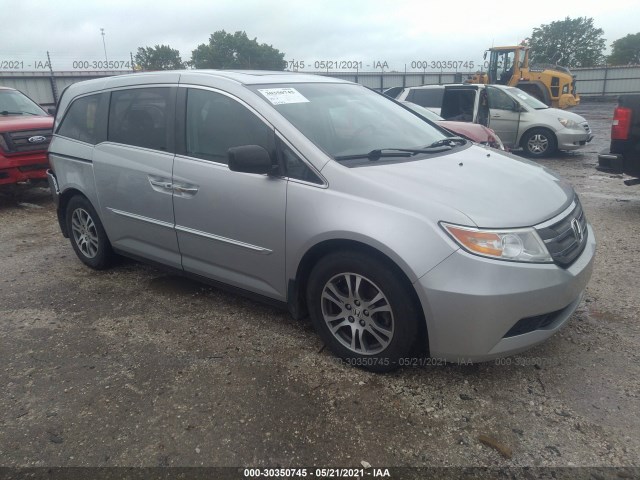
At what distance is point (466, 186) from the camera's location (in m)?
2.75

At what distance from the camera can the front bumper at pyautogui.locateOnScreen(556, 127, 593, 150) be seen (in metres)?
10.7

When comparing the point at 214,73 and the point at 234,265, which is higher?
the point at 214,73

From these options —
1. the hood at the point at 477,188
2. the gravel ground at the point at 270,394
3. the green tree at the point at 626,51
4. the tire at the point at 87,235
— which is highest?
the green tree at the point at 626,51

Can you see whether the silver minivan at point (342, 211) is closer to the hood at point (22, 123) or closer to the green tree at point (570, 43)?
the hood at point (22, 123)

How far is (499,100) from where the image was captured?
1123 cm

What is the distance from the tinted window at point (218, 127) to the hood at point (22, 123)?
17.3 feet

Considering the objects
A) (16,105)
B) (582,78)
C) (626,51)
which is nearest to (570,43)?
(626,51)

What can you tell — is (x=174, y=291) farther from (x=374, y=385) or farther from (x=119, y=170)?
(x=374, y=385)

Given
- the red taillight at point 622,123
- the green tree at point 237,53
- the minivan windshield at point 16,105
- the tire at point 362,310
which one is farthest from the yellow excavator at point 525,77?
the green tree at point 237,53

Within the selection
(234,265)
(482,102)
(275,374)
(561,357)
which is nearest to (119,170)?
(234,265)

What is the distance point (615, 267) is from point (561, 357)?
1.87 metres

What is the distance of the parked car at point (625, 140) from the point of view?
5535 mm

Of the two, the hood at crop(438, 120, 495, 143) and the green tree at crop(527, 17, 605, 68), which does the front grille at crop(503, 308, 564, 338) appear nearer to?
the hood at crop(438, 120, 495, 143)

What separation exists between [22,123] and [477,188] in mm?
7358
